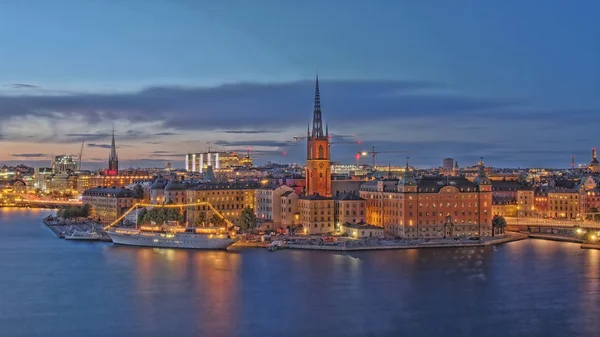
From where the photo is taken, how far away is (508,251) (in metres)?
25.6

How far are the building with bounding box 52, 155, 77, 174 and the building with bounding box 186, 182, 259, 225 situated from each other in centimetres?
5819

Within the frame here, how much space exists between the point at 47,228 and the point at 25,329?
2132 cm

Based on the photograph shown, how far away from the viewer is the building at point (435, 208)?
2819cm

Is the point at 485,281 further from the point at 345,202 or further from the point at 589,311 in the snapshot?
the point at 345,202

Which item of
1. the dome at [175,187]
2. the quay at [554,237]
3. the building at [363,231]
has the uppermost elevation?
the dome at [175,187]

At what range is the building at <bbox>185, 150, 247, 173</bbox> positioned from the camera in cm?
9031

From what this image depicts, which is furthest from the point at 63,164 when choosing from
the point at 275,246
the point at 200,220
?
the point at 275,246

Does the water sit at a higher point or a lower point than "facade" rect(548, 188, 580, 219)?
lower

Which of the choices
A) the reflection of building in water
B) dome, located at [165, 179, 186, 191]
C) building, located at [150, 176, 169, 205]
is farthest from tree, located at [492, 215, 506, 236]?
building, located at [150, 176, 169, 205]

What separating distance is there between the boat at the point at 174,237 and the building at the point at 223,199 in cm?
347

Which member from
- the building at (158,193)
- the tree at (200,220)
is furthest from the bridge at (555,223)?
the building at (158,193)

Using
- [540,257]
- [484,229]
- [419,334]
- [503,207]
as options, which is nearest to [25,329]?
[419,334]

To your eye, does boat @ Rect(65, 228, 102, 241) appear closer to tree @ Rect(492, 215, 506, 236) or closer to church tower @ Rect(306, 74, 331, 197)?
church tower @ Rect(306, 74, 331, 197)

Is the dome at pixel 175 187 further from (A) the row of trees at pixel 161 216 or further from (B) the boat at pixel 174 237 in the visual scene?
(B) the boat at pixel 174 237
